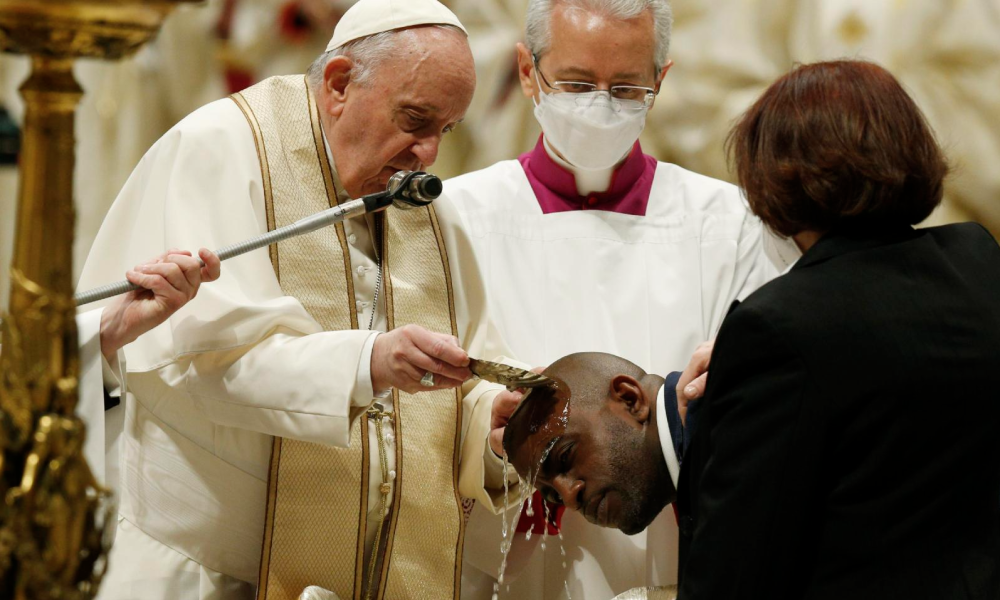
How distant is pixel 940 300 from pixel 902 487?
→ 0.35 metres

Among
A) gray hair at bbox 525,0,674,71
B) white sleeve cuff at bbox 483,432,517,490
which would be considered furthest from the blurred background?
white sleeve cuff at bbox 483,432,517,490

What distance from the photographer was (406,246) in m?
3.43

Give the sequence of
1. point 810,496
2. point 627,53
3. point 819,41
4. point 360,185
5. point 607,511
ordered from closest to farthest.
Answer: point 810,496
point 607,511
point 360,185
point 627,53
point 819,41

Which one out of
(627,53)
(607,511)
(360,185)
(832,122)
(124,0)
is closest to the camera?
(124,0)

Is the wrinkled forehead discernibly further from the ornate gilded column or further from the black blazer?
the ornate gilded column

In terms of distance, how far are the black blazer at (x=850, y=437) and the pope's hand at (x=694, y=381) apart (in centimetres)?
58

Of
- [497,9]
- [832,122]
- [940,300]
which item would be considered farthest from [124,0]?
[497,9]

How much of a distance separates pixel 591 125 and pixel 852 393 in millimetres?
2081

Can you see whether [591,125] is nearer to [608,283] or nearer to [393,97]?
[608,283]

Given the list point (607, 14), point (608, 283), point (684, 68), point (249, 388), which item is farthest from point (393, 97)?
point (684, 68)

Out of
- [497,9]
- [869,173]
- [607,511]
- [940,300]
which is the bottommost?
[607,511]

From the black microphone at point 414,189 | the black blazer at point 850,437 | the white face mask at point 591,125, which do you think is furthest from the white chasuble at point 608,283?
the black blazer at point 850,437

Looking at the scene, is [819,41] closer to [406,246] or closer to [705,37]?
[705,37]

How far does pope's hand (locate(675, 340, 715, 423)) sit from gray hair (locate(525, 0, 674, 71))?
153cm
